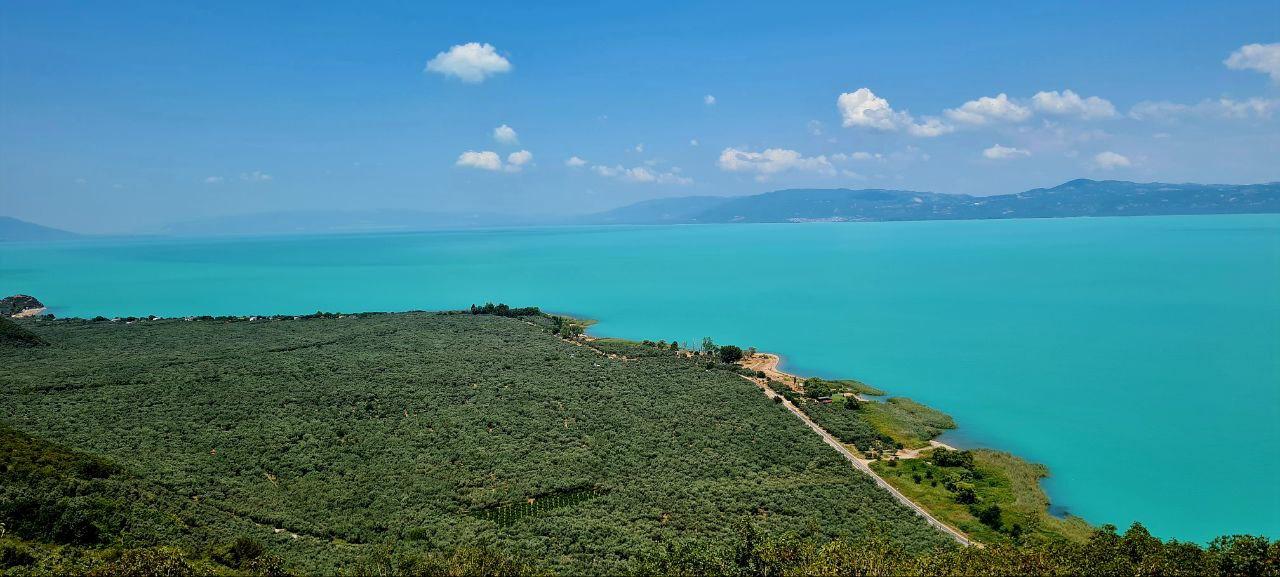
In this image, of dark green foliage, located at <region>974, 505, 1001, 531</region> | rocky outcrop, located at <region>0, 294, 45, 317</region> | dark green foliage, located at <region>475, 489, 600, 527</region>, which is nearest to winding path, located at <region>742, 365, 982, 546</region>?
dark green foliage, located at <region>974, 505, 1001, 531</region>

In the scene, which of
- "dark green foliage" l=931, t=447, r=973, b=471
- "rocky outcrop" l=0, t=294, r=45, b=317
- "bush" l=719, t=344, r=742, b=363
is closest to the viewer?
"dark green foliage" l=931, t=447, r=973, b=471

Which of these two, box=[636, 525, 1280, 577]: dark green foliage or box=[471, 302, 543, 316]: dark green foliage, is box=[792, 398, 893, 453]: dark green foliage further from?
box=[471, 302, 543, 316]: dark green foliage

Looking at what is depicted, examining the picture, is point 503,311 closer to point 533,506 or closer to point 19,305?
point 533,506

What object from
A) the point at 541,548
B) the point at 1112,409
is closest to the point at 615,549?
the point at 541,548

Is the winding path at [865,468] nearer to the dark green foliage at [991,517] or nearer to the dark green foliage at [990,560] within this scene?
the dark green foliage at [991,517]

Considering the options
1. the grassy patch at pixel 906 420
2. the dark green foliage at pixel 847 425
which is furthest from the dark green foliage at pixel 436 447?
the grassy patch at pixel 906 420

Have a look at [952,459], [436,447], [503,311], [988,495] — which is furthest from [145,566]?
[503,311]

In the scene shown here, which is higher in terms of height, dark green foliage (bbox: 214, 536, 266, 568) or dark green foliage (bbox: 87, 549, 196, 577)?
dark green foliage (bbox: 87, 549, 196, 577)
